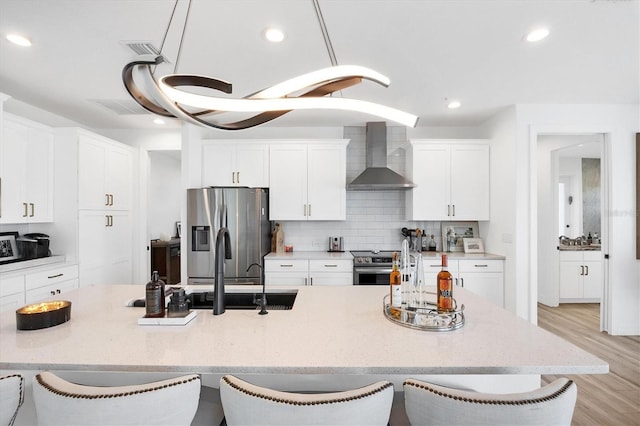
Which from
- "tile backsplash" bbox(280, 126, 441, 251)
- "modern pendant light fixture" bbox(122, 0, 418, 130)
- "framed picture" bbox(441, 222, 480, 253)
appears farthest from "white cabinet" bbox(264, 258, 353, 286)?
"modern pendant light fixture" bbox(122, 0, 418, 130)

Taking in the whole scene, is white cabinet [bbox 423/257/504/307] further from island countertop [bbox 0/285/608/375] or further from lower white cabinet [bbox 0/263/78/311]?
lower white cabinet [bbox 0/263/78/311]

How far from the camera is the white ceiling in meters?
1.91

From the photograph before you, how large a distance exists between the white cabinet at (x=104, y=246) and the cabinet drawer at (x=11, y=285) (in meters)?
0.68

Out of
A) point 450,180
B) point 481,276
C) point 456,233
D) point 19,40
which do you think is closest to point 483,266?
point 481,276

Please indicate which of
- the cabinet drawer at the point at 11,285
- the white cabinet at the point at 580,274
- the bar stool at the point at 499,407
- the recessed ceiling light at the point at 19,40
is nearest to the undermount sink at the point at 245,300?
the bar stool at the point at 499,407

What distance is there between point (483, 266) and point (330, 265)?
1767 millimetres

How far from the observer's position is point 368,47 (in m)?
2.33

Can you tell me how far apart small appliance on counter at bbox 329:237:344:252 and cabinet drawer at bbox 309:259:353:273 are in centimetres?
57

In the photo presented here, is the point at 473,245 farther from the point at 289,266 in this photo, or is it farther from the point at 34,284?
the point at 34,284

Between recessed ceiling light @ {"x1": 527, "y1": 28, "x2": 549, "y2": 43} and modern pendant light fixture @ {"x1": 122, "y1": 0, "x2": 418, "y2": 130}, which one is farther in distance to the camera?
recessed ceiling light @ {"x1": 527, "y1": 28, "x2": 549, "y2": 43}

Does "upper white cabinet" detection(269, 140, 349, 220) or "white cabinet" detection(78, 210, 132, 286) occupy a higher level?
"upper white cabinet" detection(269, 140, 349, 220)

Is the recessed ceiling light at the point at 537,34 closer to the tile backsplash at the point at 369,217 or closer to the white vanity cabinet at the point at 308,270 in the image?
the tile backsplash at the point at 369,217

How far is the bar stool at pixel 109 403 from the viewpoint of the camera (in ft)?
2.85

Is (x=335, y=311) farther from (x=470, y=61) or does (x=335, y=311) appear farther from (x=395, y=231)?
(x=395, y=231)
